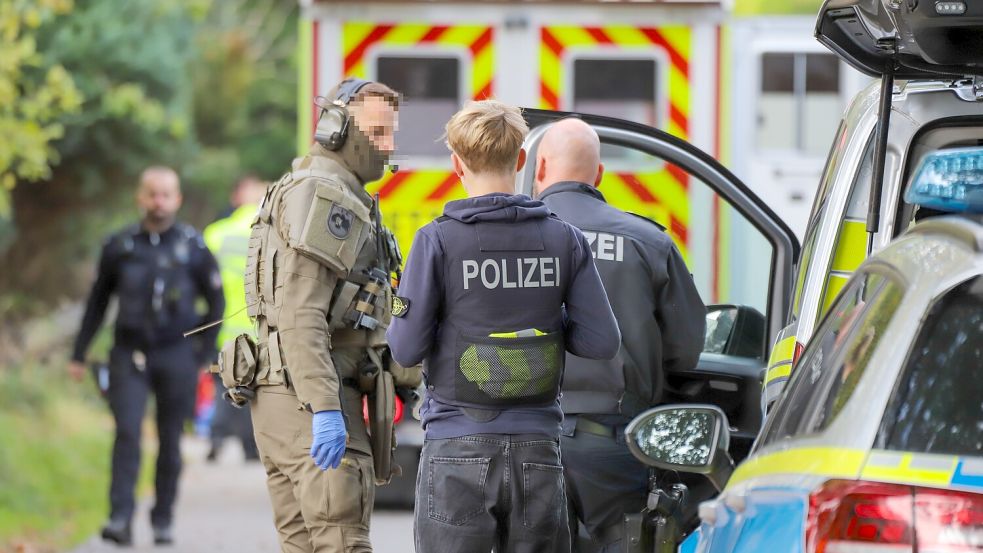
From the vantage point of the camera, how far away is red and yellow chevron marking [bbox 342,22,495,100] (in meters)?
9.38

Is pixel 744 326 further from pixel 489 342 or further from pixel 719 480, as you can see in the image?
pixel 719 480

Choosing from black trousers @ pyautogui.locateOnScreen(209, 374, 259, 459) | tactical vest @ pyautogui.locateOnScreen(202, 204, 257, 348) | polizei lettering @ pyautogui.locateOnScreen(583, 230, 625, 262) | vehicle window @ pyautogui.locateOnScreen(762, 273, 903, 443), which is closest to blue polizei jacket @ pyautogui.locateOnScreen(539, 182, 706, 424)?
polizei lettering @ pyautogui.locateOnScreen(583, 230, 625, 262)

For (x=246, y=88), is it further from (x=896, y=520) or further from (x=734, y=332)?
(x=896, y=520)

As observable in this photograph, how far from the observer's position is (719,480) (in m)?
3.79

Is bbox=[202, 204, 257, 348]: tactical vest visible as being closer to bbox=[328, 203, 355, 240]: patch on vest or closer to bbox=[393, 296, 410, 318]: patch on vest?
bbox=[328, 203, 355, 240]: patch on vest

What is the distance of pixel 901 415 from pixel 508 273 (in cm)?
173

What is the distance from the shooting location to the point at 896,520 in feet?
8.56

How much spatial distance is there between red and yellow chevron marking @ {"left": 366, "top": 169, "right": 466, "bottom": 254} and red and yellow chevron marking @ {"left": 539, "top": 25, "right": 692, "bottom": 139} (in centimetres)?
69

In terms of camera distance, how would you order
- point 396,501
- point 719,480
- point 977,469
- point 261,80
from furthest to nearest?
point 261,80 → point 396,501 → point 719,480 → point 977,469

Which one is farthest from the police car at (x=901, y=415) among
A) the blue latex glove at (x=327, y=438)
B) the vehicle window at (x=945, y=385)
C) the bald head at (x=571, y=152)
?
the bald head at (x=571, y=152)

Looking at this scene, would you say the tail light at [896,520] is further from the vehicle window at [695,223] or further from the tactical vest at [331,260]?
the vehicle window at [695,223]

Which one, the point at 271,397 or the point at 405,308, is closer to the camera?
the point at 405,308

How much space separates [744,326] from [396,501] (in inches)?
181

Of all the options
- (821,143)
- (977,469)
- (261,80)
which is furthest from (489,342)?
(261,80)
